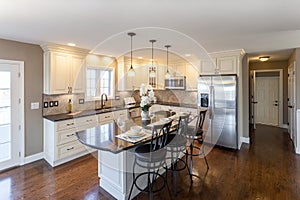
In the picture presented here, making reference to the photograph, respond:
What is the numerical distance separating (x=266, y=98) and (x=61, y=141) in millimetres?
7200

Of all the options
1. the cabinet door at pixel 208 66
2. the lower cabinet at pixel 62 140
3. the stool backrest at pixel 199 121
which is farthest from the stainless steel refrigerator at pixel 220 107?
the lower cabinet at pixel 62 140

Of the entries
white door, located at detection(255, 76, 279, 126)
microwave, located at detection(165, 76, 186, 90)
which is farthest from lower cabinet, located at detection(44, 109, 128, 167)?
white door, located at detection(255, 76, 279, 126)

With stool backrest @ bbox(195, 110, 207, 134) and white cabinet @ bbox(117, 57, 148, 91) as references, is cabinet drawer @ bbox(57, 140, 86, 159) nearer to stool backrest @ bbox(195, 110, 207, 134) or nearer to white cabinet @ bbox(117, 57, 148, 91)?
white cabinet @ bbox(117, 57, 148, 91)

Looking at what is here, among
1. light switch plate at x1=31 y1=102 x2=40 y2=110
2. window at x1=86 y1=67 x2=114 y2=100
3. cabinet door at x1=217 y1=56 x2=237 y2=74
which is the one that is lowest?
light switch plate at x1=31 y1=102 x2=40 y2=110

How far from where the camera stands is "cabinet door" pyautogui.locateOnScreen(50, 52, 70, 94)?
370cm

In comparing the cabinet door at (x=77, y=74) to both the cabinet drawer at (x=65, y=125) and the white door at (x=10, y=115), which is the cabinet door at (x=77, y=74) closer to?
the cabinet drawer at (x=65, y=125)

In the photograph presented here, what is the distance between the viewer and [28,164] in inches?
139

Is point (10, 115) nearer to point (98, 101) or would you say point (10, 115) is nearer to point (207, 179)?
point (98, 101)

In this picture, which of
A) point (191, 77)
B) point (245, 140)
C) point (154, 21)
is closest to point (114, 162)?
point (154, 21)

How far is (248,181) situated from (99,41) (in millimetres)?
3668

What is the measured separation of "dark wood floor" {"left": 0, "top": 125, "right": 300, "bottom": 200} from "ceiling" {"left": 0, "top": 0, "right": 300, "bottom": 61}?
2.41 m

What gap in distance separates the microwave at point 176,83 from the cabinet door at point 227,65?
1217mm

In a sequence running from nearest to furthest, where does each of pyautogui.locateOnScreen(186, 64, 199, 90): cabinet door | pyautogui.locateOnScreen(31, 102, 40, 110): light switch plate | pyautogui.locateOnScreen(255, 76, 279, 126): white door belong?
pyautogui.locateOnScreen(31, 102, 40, 110): light switch plate → pyautogui.locateOnScreen(186, 64, 199, 90): cabinet door → pyautogui.locateOnScreen(255, 76, 279, 126): white door

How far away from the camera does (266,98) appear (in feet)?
22.7
